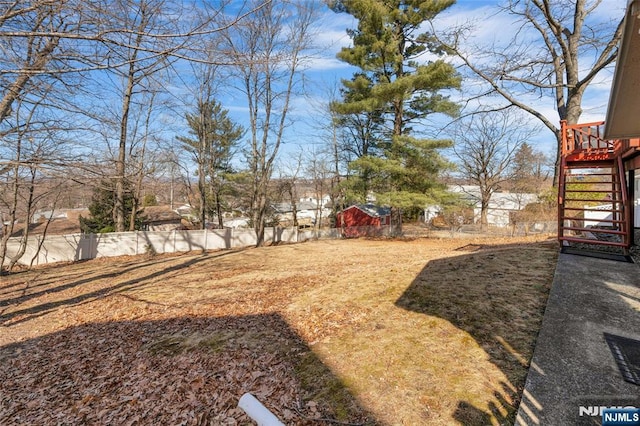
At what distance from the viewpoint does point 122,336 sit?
4148mm

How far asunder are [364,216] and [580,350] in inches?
838

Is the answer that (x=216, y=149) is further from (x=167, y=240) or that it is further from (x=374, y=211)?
(x=374, y=211)

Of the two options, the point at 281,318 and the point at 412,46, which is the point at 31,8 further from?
the point at 412,46

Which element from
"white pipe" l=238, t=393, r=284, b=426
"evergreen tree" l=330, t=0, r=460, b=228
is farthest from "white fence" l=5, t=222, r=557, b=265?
"white pipe" l=238, t=393, r=284, b=426

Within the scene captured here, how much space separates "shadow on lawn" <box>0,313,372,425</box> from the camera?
95.0 inches

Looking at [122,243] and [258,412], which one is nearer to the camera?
[258,412]

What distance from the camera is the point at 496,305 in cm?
349

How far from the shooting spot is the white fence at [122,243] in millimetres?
11219

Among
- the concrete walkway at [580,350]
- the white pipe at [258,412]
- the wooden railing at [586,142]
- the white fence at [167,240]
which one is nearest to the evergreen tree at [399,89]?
the white fence at [167,240]

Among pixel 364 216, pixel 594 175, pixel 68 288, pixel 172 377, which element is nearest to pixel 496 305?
pixel 172 377

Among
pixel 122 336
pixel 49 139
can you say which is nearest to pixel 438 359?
pixel 122 336

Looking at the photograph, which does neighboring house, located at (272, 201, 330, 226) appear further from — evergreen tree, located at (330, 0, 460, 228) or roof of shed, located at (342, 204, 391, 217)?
evergreen tree, located at (330, 0, 460, 228)

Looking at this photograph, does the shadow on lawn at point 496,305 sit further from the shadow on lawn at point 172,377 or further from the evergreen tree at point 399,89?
the evergreen tree at point 399,89

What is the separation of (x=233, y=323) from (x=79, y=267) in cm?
952
